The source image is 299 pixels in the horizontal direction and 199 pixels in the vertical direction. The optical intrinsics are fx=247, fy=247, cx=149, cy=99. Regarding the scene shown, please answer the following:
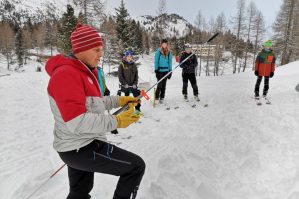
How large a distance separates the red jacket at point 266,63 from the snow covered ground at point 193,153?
1.14 metres

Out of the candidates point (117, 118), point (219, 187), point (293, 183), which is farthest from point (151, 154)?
point (117, 118)

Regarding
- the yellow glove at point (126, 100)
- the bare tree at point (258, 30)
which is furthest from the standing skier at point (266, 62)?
the bare tree at point (258, 30)

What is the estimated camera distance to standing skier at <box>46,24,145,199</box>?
7.18 ft

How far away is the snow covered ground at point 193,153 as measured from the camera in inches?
167

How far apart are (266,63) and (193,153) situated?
17.0 ft

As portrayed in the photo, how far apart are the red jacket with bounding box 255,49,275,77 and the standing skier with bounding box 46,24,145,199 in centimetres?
759

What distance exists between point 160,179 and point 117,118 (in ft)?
7.78

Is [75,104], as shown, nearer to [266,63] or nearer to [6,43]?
[266,63]

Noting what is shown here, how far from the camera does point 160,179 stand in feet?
14.5

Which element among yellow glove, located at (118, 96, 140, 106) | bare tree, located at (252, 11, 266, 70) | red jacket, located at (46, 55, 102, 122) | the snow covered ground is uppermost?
bare tree, located at (252, 11, 266, 70)

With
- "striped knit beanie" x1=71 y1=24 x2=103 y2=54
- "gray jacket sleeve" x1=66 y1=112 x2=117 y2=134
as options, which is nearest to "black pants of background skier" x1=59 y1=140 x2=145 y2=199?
"gray jacket sleeve" x1=66 y1=112 x2=117 y2=134

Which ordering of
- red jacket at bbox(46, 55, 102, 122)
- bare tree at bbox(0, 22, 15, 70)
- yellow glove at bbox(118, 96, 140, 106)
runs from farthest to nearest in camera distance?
bare tree at bbox(0, 22, 15, 70) < yellow glove at bbox(118, 96, 140, 106) < red jacket at bbox(46, 55, 102, 122)

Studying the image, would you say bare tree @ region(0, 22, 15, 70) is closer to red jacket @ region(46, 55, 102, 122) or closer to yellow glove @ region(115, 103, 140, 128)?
red jacket @ region(46, 55, 102, 122)

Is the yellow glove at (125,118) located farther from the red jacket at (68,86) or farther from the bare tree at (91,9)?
Answer: the bare tree at (91,9)
